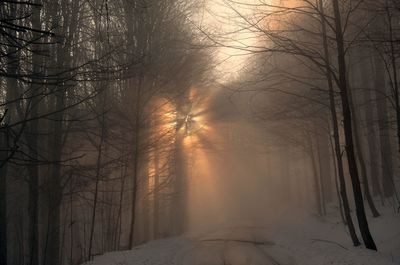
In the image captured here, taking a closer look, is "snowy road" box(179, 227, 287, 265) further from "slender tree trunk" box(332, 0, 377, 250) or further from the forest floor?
"slender tree trunk" box(332, 0, 377, 250)

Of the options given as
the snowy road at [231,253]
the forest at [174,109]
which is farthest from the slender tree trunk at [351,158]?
the snowy road at [231,253]

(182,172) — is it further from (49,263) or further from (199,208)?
(199,208)

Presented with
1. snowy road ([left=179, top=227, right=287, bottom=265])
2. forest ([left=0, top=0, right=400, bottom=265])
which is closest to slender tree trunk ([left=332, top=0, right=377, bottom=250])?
forest ([left=0, top=0, right=400, bottom=265])

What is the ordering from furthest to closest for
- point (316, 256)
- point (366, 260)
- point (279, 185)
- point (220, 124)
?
point (279, 185)
point (220, 124)
point (316, 256)
point (366, 260)

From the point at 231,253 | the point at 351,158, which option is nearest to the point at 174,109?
the point at 231,253

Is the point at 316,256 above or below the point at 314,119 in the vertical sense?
below

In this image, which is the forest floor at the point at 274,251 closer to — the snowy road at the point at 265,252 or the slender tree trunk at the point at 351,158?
the snowy road at the point at 265,252

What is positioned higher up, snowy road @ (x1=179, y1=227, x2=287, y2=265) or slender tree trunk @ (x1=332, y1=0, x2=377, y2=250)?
slender tree trunk @ (x1=332, y1=0, x2=377, y2=250)

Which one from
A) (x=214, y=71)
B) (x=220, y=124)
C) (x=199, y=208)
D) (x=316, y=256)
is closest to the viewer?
(x=316, y=256)

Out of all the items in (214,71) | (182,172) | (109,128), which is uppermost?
(214,71)

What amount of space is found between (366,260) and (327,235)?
933 centimetres

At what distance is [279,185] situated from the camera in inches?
2299

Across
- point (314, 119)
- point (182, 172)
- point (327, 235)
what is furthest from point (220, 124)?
point (327, 235)

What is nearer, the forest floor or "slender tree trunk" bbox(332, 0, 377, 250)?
the forest floor
